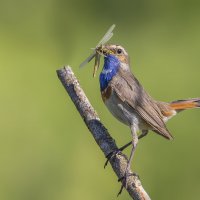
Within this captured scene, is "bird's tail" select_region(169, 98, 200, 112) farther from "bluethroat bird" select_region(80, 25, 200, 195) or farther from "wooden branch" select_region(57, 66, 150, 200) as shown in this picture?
"wooden branch" select_region(57, 66, 150, 200)

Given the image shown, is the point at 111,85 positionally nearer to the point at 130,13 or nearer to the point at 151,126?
the point at 151,126

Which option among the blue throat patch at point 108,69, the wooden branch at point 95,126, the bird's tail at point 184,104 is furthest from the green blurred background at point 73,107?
the wooden branch at point 95,126

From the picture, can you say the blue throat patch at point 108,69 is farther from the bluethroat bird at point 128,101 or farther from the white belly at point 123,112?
the white belly at point 123,112

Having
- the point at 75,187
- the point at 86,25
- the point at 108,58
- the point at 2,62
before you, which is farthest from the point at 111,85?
the point at 86,25

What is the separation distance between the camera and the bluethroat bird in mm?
4531

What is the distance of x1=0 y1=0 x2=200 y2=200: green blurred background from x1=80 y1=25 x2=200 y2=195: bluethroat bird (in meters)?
1.01

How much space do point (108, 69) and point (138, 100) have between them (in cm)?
23

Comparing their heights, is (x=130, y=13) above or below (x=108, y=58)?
above

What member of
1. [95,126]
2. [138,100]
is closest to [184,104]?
[138,100]

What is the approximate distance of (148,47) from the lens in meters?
6.46

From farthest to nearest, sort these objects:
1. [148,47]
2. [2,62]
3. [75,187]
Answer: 1. [148,47]
2. [2,62]
3. [75,187]

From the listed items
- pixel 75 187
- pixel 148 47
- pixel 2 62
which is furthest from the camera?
pixel 148 47

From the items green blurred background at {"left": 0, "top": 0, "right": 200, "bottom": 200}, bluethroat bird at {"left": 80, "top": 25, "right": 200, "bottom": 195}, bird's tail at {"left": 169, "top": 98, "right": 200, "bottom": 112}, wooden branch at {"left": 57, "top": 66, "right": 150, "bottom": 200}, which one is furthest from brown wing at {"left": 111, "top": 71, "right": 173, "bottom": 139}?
green blurred background at {"left": 0, "top": 0, "right": 200, "bottom": 200}

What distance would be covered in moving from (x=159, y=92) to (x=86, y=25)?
95cm
